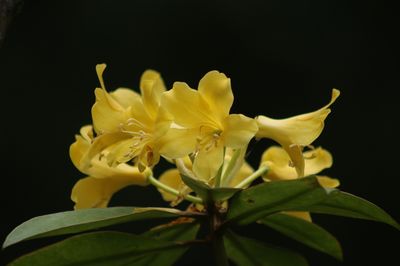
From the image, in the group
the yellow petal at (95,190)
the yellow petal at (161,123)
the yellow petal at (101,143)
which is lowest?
the yellow petal at (95,190)

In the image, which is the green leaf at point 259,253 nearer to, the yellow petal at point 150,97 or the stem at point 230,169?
the stem at point 230,169

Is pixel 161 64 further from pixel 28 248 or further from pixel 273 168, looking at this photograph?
pixel 273 168

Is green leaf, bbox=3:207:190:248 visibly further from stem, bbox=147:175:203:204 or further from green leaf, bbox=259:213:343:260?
green leaf, bbox=259:213:343:260

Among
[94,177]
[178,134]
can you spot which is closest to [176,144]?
[178,134]

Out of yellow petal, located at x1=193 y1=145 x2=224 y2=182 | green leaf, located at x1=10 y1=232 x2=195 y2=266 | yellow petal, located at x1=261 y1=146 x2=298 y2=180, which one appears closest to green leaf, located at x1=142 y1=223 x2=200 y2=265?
green leaf, located at x1=10 y1=232 x2=195 y2=266

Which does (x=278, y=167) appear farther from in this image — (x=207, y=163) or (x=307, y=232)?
(x=207, y=163)

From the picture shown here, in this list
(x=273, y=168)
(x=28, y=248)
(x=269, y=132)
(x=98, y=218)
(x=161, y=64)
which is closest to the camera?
(x=98, y=218)

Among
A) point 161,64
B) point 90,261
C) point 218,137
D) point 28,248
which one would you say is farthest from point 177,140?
point 161,64

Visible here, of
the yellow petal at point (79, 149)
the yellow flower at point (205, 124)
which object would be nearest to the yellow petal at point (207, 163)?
the yellow flower at point (205, 124)
